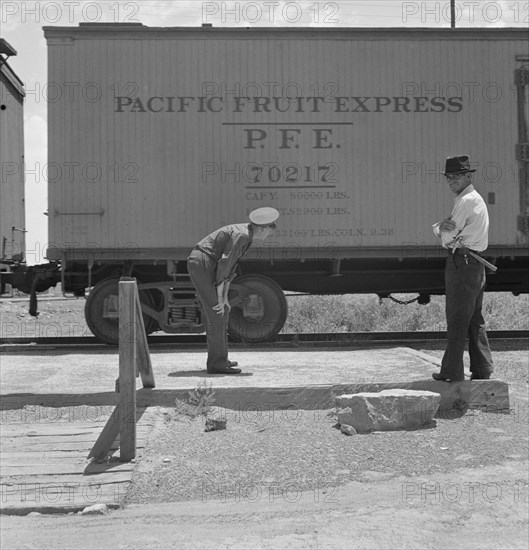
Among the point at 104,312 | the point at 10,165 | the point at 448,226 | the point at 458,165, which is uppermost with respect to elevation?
the point at 10,165

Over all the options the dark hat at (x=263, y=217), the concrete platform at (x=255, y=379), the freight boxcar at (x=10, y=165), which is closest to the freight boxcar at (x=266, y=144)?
the freight boxcar at (x=10, y=165)

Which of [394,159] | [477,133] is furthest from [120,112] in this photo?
[477,133]

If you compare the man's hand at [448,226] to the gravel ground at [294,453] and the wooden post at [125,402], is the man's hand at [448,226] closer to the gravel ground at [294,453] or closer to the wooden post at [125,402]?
the gravel ground at [294,453]

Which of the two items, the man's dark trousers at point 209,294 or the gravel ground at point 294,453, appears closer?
the gravel ground at point 294,453

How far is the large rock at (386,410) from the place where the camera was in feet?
17.4

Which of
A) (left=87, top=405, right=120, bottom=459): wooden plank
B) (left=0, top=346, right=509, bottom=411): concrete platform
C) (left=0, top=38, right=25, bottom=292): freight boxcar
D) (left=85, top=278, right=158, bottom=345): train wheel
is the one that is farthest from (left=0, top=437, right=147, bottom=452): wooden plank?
(left=0, top=38, right=25, bottom=292): freight boxcar

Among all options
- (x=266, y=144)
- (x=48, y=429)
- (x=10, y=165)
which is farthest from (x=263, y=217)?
(x=10, y=165)

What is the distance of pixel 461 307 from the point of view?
5.81 meters

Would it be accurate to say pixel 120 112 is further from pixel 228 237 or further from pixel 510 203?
pixel 510 203

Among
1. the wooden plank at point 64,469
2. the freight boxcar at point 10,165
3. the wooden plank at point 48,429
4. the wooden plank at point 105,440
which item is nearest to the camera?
the wooden plank at point 64,469

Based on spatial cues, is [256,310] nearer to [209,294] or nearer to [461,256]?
[209,294]

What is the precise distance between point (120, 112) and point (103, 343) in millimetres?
3457

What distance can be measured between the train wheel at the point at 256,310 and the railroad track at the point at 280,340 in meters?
0.16

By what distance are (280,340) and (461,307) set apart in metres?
5.99
